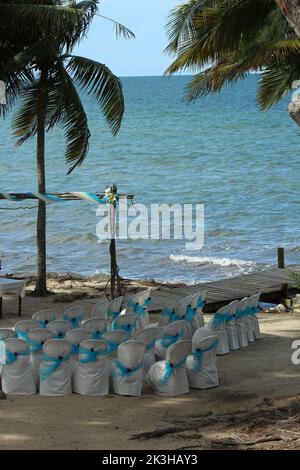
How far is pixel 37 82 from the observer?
19.7 meters

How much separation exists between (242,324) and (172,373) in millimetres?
3348

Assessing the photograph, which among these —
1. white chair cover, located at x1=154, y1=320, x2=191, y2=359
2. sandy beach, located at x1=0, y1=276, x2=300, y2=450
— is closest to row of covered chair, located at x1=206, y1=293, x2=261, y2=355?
sandy beach, located at x1=0, y1=276, x2=300, y2=450

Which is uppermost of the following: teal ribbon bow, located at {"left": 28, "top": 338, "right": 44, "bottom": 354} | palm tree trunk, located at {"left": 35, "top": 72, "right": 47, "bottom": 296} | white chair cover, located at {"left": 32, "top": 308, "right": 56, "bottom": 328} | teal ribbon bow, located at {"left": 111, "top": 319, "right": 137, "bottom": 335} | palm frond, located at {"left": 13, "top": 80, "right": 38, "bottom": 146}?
palm frond, located at {"left": 13, "top": 80, "right": 38, "bottom": 146}

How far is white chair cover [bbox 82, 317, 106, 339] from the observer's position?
13.5 metres

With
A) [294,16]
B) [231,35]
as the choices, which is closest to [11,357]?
[294,16]

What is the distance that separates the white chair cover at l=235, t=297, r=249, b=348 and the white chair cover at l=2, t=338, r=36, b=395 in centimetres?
422

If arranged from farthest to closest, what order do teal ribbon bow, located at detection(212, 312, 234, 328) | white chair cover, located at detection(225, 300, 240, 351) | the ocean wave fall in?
the ocean wave, white chair cover, located at detection(225, 300, 240, 351), teal ribbon bow, located at detection(212, 312, 234, 328)

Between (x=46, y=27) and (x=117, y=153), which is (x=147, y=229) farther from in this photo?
(x=117, y=153)

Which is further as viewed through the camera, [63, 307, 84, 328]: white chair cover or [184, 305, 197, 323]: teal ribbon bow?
[184, 305, 197, 323]: teal ribbon bow

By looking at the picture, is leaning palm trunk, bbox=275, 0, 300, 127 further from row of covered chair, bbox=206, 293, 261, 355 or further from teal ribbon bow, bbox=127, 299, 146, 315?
teal ribbon bow, bbox=127, 299, 146, 315

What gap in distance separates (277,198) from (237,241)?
12.6 m

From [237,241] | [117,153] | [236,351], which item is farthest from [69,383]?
[117,153]

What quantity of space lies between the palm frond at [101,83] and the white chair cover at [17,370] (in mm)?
8047

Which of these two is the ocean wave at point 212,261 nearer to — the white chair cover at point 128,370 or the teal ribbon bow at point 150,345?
the teal ribbon bow at point 150,345
